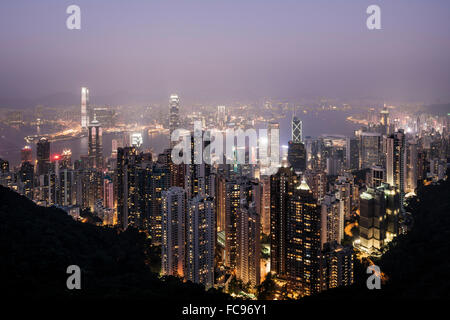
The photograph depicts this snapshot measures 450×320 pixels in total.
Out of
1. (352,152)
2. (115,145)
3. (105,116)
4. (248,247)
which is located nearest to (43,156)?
(105,116)

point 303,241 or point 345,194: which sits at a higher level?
point 345,194

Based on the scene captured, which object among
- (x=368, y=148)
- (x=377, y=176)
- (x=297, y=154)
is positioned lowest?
(x=377, y=176)

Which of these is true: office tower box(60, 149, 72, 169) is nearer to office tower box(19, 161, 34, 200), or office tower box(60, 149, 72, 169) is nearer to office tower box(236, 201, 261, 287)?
office tower box(19, 161, 34, 200)

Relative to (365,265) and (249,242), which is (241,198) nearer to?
(249,242)

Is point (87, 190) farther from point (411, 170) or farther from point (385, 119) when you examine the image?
point (385, 119)

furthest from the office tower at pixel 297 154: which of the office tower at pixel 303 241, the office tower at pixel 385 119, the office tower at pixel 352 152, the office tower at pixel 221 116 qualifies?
the office tower at pixel 303 241

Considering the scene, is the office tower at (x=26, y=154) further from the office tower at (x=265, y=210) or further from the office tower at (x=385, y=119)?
the office tower at (x=385, y=119)
